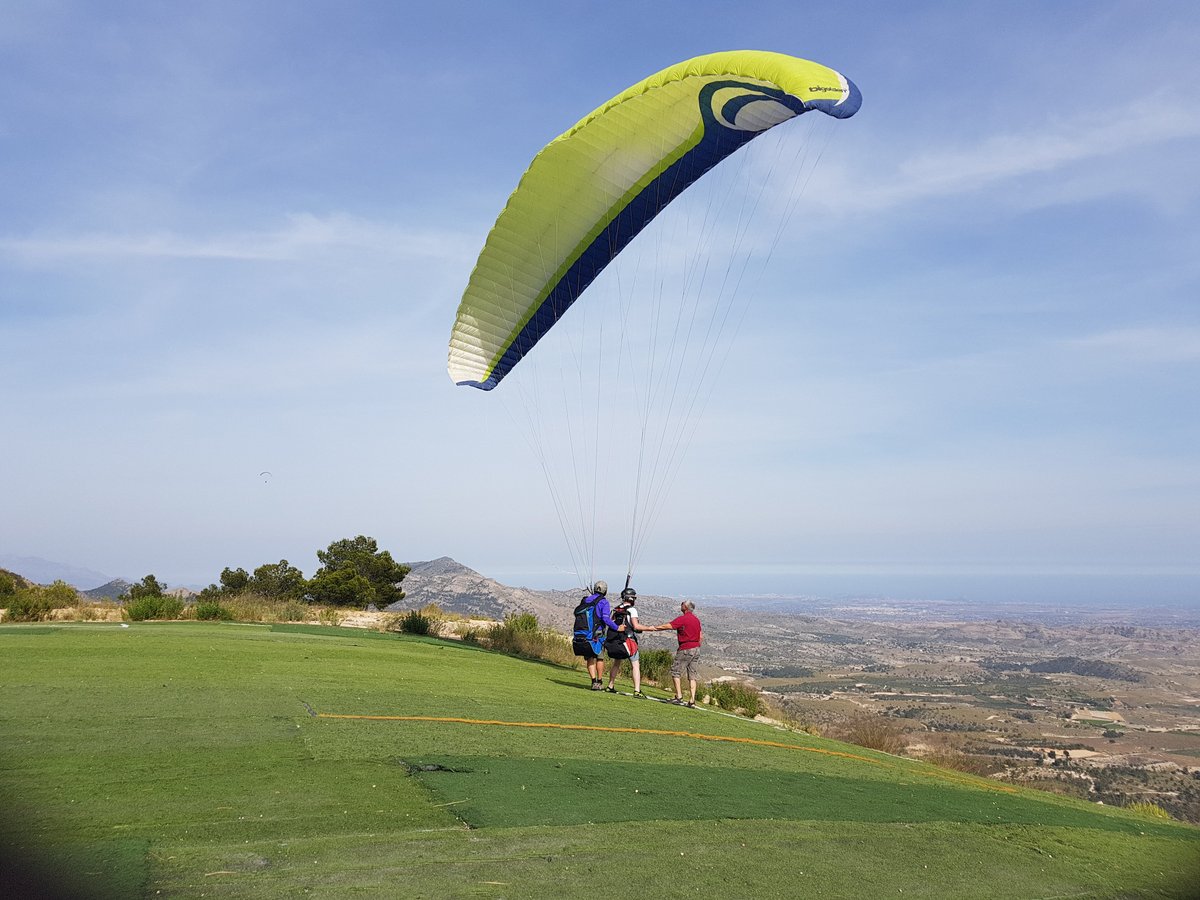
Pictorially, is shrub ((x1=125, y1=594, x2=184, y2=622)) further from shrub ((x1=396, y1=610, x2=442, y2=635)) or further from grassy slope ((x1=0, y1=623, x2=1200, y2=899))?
grassy slope ((x1=0, y1=623, x2=1200, y2=899))

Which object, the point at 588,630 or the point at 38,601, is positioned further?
the point at 38,601

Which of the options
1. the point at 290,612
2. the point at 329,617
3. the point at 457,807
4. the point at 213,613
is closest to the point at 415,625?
the point at 329,617

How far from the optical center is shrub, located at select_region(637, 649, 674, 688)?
16797 millimetres

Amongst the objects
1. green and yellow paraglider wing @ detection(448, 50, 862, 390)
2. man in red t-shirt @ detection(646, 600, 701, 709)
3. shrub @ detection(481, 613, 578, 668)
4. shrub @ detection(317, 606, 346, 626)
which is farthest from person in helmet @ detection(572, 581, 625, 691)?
shrub @ detection(317, 606, 346, 626)

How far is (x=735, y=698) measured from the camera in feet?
48.0

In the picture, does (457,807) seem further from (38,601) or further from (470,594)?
(470,594)

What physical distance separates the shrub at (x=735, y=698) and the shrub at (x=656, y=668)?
70.5 inches

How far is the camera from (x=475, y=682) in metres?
10.6

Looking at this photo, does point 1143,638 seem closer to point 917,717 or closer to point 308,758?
point 917,717

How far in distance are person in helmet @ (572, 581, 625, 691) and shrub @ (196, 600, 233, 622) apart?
9.09 metres

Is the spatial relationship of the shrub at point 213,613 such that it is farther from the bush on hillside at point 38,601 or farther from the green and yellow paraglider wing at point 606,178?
the green and yellow paraglider wing at point 606,178

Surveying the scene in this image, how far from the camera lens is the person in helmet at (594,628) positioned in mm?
11992

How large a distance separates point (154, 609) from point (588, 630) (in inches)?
401

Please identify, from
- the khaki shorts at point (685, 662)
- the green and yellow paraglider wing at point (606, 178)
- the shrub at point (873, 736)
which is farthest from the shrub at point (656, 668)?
the green and yellow paraglider wing at point (606, 178)
